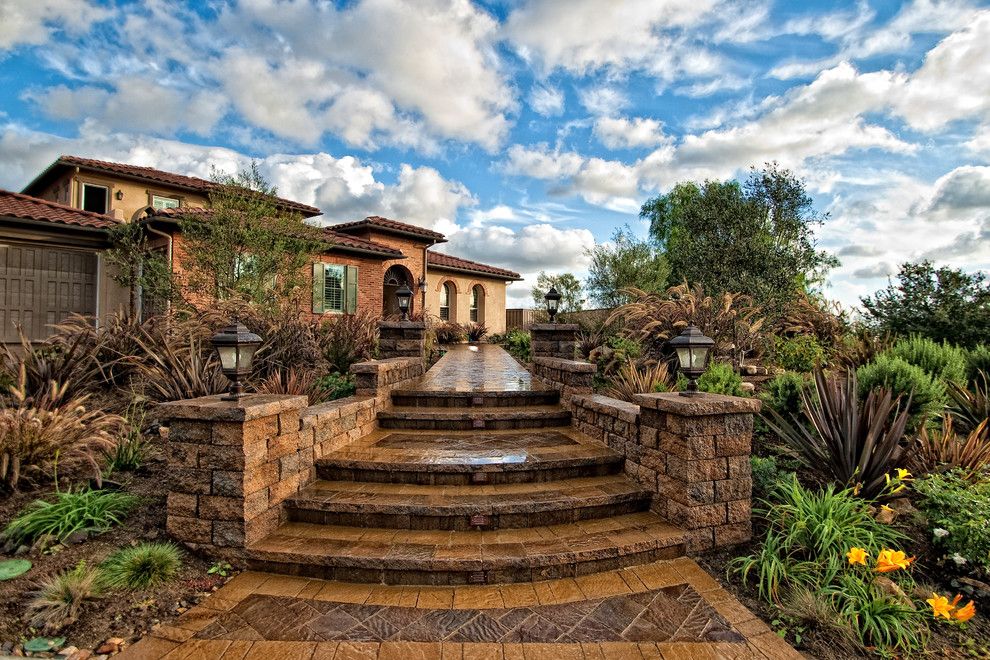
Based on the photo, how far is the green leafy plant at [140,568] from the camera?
2908 millimetres

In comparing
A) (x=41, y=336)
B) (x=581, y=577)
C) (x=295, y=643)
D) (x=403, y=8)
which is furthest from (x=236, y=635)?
(x=41, y=336)

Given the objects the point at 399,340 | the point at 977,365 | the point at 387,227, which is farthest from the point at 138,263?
the point at 977,365

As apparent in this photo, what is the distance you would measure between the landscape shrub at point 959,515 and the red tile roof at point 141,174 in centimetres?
1367

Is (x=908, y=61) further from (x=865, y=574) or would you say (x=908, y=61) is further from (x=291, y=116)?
(x=291, y=116)

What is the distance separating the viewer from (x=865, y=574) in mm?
2895

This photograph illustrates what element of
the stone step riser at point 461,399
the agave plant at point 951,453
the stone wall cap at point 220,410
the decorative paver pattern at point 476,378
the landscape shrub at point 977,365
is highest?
the landscape shrub at point 977,365

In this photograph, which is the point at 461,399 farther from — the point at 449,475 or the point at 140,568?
the point at 140,568

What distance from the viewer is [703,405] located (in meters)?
3.43

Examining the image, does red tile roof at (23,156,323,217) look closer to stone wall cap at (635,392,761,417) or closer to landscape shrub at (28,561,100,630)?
landscape shrub at (28,561,100,630)

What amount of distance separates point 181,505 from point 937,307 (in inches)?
454

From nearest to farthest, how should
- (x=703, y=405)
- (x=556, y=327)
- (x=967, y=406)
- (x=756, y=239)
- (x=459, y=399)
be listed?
(x=703, y=405) < (x=967, y=406) < (x=459, y=399) < (x=556, y=327) < (x=756, y=239)

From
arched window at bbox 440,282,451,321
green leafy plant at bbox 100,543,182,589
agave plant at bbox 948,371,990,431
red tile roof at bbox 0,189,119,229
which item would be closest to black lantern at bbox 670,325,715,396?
agave plant at bbox 948,371,990,431

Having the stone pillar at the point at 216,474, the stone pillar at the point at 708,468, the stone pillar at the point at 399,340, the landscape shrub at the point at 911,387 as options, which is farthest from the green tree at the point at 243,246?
the landscape shrub at the point at 911,387

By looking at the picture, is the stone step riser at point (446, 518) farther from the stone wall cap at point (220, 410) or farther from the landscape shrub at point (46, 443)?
the landscape shrub at point (46, 443)
